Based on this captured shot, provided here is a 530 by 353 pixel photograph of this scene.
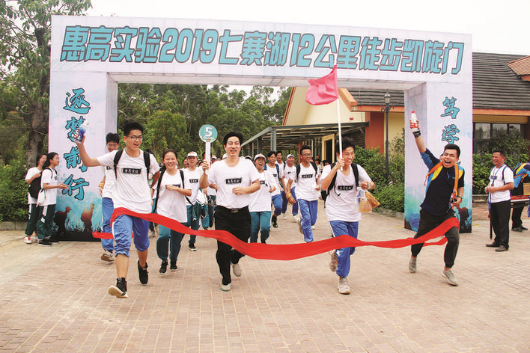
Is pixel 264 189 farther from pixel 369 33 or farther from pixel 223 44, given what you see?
pixel 369 33

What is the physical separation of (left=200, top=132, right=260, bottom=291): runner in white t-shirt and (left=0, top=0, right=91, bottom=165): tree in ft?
36.0

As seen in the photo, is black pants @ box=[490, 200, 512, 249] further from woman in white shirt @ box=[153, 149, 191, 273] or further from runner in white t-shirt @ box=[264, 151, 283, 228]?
woman in white shirt @ box=[153, 149, 191, 273]

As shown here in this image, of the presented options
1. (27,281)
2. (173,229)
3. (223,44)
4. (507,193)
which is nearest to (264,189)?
(173,229)

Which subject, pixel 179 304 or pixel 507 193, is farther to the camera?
pixel 507 193

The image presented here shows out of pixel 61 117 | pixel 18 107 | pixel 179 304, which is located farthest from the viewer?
pixel 18 107

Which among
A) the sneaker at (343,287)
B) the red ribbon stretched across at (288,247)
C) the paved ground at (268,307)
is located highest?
the red ribbon stretched across at (288,247)

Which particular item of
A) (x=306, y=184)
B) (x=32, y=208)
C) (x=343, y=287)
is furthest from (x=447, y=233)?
(x=32, y=208)

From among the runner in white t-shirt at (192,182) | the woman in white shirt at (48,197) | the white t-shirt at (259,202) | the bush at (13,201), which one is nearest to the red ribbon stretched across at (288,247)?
the runner in white t-shirt at (192,182)

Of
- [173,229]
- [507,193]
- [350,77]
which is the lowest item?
[173,229]

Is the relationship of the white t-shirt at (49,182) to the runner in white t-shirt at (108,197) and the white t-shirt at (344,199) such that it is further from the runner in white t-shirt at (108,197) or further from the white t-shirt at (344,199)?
the white t-shirt at (344,199)

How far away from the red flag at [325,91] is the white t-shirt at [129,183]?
270 centimetres

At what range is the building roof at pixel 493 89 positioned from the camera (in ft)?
60.2

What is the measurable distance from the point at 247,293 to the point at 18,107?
14224 millimetres

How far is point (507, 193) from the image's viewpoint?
26.2 feet
